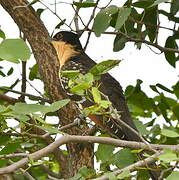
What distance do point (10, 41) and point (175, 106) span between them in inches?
52.1

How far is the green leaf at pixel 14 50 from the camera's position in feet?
5.51

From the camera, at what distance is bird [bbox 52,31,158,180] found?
270 cm

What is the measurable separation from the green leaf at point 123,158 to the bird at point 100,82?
255 mm

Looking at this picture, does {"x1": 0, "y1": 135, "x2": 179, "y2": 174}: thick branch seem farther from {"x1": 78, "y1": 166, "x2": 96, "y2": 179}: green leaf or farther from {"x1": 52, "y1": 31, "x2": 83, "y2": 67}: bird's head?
{"x1": 52, "y1": 31, "x2": 83, "y2": 67}: bird's head

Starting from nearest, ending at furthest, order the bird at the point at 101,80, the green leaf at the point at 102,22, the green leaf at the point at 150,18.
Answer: the green leaf at the point at 102,22 < the green leaf at the point at 150,18 < the bird at the point at 101,80

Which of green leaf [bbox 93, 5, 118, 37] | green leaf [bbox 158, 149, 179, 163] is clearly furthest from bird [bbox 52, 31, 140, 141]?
green leaf [bbox 158, 149, 179, 163]

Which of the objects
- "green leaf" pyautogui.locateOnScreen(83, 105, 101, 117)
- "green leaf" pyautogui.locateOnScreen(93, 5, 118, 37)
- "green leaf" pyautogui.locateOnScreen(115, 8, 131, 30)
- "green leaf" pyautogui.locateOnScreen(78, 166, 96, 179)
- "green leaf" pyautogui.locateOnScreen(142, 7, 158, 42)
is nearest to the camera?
"green leaf" pyautogui.locateOnScreen(83, 105, 101, 117)

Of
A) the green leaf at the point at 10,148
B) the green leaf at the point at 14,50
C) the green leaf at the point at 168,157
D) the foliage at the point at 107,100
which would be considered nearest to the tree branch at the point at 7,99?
the foliage at the point at 107,100

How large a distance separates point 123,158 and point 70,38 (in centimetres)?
144

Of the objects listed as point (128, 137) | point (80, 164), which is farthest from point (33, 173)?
point (128, 137)

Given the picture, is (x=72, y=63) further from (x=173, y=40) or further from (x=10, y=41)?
(x=10, y=41)

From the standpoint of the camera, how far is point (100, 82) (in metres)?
2.88

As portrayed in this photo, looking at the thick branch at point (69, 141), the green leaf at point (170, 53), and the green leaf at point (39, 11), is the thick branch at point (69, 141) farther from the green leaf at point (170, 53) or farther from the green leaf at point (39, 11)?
the green leaf at point (39, 11)

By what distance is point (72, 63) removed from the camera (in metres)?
3.27
